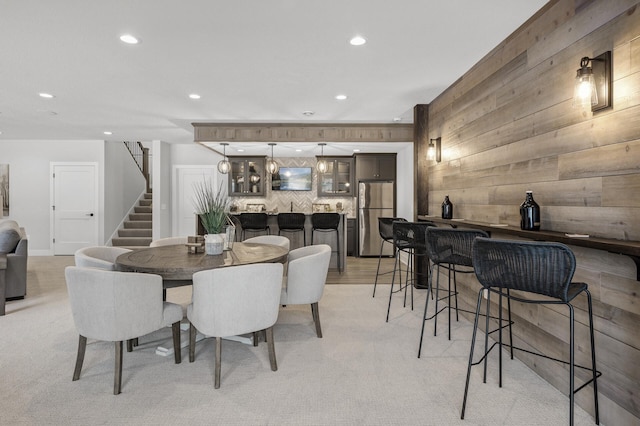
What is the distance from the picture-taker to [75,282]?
7.34ft

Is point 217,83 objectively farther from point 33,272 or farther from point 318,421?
point 33,272

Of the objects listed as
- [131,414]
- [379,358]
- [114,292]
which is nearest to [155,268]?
[114,292]

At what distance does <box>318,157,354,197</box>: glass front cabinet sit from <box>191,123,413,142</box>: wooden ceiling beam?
209 centimetres

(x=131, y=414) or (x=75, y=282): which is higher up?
(x=75, y=282)

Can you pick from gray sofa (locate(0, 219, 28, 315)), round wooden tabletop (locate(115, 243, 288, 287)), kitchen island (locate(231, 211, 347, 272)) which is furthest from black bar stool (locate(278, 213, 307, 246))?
gray sofa (locate(0, 219, 28, 315))

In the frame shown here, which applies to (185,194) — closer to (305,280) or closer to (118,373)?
(305,280)

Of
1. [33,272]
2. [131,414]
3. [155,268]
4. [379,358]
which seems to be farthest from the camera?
[33,272]

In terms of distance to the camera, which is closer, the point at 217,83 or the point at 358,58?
the point at 358,58

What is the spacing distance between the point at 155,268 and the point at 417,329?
2326 millimetres

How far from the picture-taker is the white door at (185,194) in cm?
847

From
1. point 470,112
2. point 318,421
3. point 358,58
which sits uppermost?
point 358,58

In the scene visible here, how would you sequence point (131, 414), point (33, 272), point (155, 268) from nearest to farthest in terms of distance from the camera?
point (131, 414) → point (155, 268) → point (33, 272)

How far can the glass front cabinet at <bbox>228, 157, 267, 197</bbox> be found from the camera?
27.5 feet

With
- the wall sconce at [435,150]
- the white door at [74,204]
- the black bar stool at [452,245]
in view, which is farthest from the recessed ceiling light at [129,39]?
the white door at [74,204]
